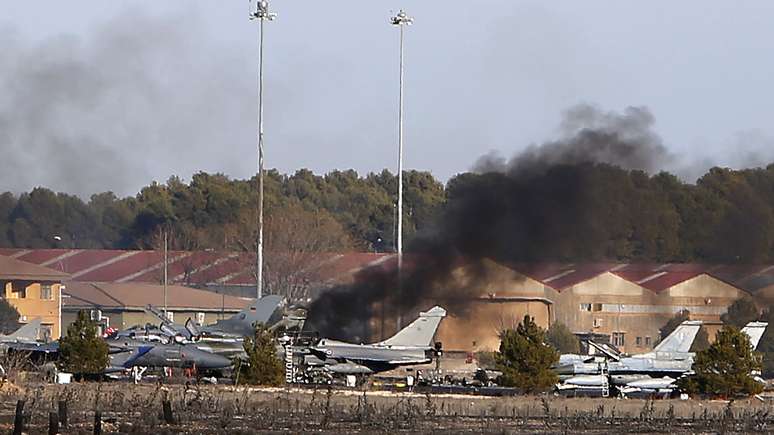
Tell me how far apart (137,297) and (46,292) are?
7423 mm

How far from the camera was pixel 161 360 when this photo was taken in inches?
2805

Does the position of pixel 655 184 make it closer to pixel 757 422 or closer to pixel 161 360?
pixel 161 360

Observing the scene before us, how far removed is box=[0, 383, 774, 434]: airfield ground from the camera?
4069cm

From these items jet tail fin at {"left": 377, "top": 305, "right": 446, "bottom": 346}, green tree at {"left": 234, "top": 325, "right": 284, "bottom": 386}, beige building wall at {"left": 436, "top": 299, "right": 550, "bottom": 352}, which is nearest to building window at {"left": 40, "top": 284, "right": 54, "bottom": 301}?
beige building wall at {"left": 436, "top": 299, "right": 550, "bottom": 352}

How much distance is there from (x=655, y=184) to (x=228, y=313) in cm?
3858

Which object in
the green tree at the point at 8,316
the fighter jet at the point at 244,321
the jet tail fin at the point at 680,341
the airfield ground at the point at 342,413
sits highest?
the green tree at the point at 8,316

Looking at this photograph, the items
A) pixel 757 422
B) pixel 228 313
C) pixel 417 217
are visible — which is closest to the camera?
pixel 757 422

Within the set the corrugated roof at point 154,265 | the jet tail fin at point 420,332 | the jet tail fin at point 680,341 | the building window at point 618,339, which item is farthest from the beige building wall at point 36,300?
the jet tail fin at point 680,341

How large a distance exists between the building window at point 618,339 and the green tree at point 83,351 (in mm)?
37950

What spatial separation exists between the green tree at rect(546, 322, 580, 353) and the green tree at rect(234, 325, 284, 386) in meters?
29.8

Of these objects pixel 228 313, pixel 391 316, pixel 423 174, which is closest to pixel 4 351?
pixel 391 316

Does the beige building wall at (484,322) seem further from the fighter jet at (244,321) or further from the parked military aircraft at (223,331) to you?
the fighter jet at (244,321)

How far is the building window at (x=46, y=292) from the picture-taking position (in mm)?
111000

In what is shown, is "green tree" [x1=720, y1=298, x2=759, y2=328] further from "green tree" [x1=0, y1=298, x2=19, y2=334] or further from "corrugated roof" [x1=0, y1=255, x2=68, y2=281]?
"green tree" [x1=0, y1=298, x2=19, y2=334]
